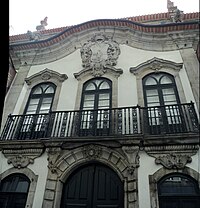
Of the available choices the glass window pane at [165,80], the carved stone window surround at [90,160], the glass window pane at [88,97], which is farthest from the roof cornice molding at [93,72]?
the carved stone window surround at [90,160]

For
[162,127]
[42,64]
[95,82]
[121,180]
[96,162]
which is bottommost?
[121,180]

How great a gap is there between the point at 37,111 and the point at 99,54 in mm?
3520

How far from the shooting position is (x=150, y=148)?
546 centimetres

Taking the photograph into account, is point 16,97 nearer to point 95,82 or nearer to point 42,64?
point 42,64

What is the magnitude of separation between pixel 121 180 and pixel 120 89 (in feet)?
10.6

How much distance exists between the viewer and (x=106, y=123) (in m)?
6.24

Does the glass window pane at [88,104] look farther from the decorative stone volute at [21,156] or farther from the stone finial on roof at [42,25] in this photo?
the stone finial on roof at [42,25]

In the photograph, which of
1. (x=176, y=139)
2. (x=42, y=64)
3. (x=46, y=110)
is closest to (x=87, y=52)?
(x=42, y=64)

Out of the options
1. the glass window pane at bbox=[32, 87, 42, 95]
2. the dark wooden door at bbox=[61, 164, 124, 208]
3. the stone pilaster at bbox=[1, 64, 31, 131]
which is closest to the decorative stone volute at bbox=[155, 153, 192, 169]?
the dark wooden door at bbox=[61, 164, 124, 208]

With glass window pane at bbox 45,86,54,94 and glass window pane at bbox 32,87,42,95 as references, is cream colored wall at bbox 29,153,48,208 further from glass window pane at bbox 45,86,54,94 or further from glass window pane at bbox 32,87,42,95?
glass window pane at bbox 32,87,42,95

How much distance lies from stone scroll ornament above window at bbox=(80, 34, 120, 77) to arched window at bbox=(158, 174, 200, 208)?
456 cm

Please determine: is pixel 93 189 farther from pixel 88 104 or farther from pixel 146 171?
pixel 88 104

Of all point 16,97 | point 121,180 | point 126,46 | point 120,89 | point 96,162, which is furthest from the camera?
point 126,46

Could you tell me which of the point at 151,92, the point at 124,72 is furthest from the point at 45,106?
the point at 151,92
